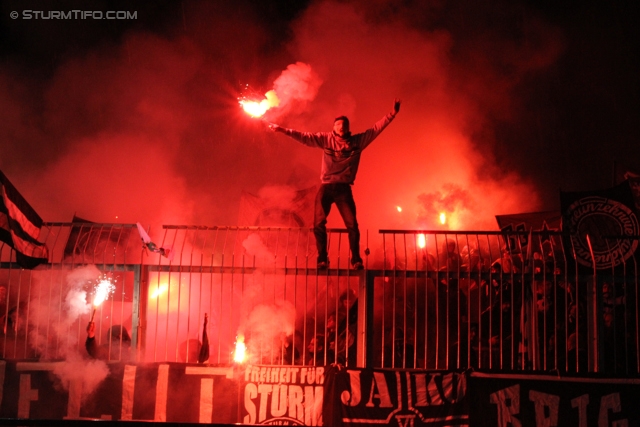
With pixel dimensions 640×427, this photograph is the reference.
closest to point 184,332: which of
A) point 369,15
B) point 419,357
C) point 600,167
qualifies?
point 419,357

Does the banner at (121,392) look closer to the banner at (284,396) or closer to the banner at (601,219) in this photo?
the banner at (284,396)

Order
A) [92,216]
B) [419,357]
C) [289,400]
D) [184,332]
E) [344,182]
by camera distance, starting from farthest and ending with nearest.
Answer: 1. [92,216]
2. [184,332]
3. [419,357]
4. [344,182]
5. [289,400]

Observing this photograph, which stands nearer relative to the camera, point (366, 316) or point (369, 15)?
point (366, 316)

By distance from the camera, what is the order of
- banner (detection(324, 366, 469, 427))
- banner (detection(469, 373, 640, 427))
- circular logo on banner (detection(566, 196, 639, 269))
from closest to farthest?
banner (detection(469, 373, 640, 427)) → banner (detection(324, 366, 469, 427)) → circular logo on banner (detection(566, 196, 639, 269))

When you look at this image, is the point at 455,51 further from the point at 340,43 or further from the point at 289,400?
the point at 289,400

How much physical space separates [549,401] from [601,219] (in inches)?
85.0

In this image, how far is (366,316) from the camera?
24.9ft

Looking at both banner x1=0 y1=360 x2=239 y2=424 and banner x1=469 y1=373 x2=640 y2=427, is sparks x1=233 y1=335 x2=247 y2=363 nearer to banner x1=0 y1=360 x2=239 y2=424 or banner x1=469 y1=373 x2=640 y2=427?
banner x1=0 y1=360 x2=239 y2=424

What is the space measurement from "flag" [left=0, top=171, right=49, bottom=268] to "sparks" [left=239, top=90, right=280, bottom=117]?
110 inches

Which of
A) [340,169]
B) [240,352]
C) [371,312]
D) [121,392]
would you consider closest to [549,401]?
[371,312]

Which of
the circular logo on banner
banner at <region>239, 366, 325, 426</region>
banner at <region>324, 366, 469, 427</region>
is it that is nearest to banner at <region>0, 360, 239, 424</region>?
banner at <region>239, 366, 325, 426</region>

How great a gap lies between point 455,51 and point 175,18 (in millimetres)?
5367

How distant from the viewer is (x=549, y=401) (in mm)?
7156

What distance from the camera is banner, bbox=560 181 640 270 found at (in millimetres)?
7664
